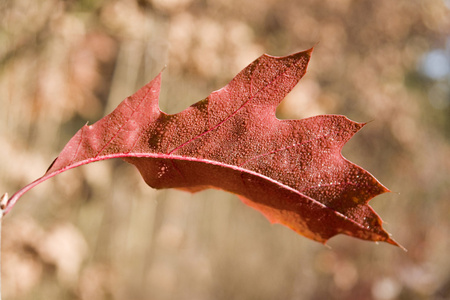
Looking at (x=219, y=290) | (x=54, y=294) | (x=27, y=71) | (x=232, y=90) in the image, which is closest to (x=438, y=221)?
(x=219, y=290)

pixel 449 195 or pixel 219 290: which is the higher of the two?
pixel 449 195

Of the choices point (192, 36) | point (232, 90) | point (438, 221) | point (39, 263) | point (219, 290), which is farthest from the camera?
point (438, 221)

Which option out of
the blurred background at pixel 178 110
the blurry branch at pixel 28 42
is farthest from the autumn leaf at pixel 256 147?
the blurry branch at pixel 28 42

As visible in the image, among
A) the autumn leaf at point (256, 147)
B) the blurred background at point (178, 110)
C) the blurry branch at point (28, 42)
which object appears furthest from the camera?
the blurred background at point (178, 110)

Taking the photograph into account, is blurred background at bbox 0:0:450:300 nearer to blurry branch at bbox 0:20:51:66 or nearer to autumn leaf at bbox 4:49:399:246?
blurry branch at bbox 0:20:51:66

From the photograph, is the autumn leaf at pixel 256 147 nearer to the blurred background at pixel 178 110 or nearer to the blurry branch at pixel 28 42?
the blurred background at pixel 178 110

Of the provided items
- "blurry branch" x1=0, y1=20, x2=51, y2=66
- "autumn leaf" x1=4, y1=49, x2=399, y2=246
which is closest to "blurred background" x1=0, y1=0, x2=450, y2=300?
"blurry branch" x1=0, y1=20, x2=51, y2=66

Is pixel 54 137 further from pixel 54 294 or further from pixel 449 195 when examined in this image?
pixel 449 195
